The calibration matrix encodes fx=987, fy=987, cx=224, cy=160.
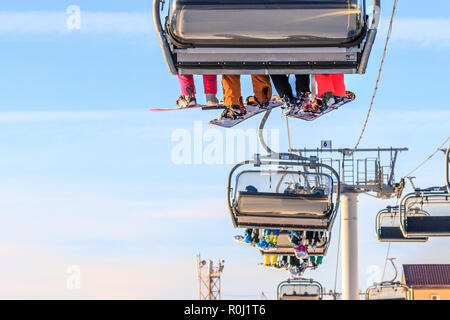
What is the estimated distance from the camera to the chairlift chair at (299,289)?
74.4ft

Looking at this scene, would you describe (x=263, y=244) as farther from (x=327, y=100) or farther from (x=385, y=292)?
(x=385, y=292)

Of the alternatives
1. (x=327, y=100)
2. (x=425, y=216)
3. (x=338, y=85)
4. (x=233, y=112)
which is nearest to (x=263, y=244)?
(x=425, y=216)

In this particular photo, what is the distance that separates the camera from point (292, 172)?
11.5 m

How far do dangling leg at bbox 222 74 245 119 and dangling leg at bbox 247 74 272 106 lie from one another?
148 mm

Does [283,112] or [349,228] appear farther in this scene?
[349,228]

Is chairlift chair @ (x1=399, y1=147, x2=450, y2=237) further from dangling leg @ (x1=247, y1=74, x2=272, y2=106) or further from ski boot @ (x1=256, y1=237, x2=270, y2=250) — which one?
dangling leg @ (x1=247, y1=74, x2=272, y2=106)

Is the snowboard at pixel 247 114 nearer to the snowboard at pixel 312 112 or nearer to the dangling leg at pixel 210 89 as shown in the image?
the snowboard at pixel 312 112

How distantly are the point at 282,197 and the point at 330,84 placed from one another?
2086 mm

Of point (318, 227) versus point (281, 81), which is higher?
point (281, 81)

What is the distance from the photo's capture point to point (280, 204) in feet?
38.6

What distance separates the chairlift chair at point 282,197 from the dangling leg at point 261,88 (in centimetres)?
144

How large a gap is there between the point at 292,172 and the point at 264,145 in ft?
6.48
